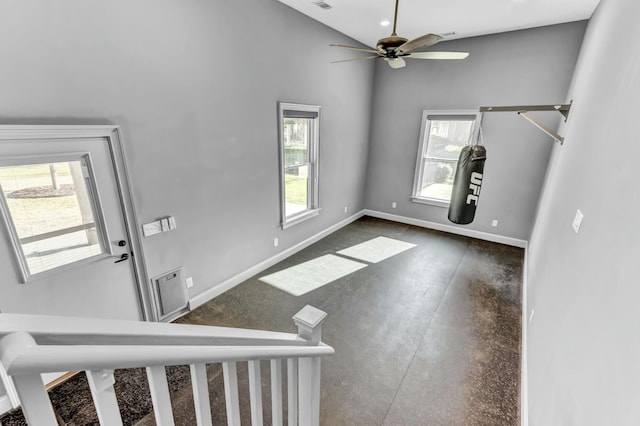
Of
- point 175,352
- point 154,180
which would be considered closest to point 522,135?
point 154,180

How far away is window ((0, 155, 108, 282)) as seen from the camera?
199cm

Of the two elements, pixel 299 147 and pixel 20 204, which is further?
pixel 299 147

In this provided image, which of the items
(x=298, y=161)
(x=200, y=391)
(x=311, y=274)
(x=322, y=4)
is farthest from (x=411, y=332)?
(x=322, y=4)

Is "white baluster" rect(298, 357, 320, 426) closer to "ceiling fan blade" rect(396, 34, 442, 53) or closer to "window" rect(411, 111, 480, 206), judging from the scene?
"ceiling fan blade" rect(396, 34, 442, 53)

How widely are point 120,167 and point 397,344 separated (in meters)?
3.06

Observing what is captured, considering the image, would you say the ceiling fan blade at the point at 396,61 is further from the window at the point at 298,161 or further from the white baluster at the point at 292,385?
the white baluster at the point at 292,385

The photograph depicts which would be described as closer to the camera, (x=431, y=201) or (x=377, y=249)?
(x=377, y=249)

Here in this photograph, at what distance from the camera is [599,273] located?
1.31 m

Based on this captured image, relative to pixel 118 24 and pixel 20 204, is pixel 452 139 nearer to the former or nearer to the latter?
pixel 118 24

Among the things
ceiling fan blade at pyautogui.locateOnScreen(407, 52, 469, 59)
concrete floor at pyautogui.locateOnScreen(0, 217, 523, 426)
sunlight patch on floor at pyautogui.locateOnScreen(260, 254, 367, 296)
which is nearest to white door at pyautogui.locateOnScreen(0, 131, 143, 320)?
concrete floor at pyautogui.locateOnScreen(0, 217, 523, 426)

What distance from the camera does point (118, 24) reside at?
7.53 ft

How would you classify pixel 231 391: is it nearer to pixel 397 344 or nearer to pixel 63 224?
pixel 63 224

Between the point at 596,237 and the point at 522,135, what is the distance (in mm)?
4201

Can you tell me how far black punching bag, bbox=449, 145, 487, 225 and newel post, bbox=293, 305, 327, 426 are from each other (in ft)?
11.4
